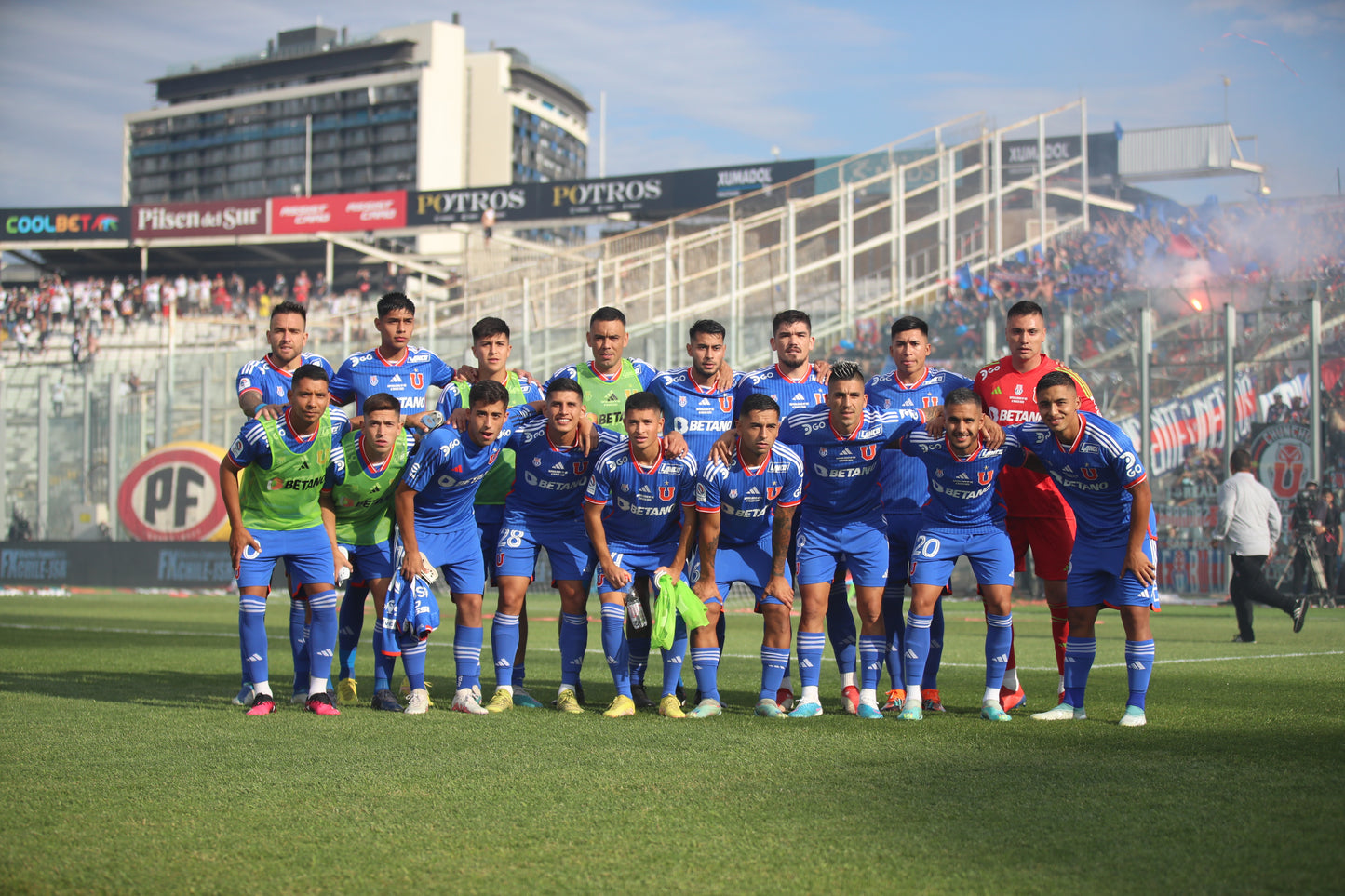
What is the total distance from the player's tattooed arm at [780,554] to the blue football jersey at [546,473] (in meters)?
1.14

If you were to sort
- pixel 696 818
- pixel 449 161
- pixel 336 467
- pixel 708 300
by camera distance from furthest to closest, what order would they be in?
pixel 449 161 < pixel 708 300 < pixel 336 467 < pixel 696 818

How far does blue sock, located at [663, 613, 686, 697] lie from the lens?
6.92 metres

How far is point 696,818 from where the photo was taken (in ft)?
13.8

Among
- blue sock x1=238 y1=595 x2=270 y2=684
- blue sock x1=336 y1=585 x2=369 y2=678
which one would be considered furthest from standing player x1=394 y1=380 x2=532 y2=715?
blue sock x1=336 y1=585 x2=369 y2=678

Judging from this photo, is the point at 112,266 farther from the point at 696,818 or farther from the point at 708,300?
the point at 696,818

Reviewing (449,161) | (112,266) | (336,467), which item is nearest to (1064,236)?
(336,467)

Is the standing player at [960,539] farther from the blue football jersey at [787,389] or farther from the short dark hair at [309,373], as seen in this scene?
the short dark hair at [309,373]

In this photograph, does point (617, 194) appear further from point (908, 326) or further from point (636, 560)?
point (636, 560)

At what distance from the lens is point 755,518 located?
707 centimetres

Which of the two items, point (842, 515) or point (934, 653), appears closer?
point (842, 515)

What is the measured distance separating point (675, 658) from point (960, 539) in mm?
1852

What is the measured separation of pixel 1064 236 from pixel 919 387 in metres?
21.5

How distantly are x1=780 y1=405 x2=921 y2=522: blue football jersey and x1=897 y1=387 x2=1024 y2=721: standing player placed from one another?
180 millimetres

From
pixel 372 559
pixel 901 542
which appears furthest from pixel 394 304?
pixel 901 542
